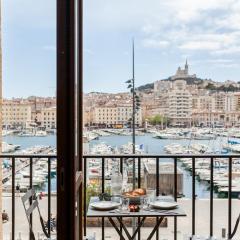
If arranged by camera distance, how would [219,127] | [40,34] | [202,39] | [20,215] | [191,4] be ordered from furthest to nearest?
1. [202,39]
2. [191,4]
3. [219,127]
4. [20,215]
5. [40,34]

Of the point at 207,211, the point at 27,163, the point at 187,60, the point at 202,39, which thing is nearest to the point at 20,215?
the point at 27,163

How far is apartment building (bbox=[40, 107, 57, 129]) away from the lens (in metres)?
2.52

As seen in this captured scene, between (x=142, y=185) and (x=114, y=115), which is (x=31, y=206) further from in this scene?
(x=114, y=115)

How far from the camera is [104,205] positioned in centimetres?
338

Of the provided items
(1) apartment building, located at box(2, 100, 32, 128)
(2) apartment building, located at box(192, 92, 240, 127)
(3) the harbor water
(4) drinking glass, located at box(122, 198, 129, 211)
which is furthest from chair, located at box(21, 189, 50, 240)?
(2) apartment building, located at box(192, 92, 240, 127)

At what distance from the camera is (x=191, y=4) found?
5117mm

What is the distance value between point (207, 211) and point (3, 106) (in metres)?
2.14

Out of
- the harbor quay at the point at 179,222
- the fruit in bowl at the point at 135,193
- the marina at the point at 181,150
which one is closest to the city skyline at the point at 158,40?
the marina at the point at 181,150

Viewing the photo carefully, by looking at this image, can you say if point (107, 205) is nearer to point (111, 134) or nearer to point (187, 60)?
point (111, 134)

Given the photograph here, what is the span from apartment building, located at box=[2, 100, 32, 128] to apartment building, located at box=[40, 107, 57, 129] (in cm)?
11

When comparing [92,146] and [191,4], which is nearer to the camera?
[92,146]

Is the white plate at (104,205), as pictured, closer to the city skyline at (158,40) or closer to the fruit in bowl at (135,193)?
the fruit in bowl at (135,193)

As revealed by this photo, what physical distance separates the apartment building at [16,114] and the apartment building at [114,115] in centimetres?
97

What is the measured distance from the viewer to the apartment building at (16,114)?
9.69 feet
